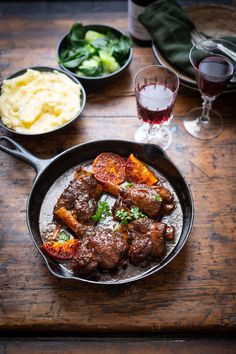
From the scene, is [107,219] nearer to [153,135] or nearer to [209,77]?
[153,135]

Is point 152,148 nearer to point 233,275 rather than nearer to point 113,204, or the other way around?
point 113,204

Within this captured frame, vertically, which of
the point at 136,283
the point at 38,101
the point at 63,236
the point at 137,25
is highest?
the point at 137,25

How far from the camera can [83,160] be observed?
2658 millimetres

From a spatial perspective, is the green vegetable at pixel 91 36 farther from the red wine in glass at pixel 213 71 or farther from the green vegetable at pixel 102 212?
the green vegetable at pixel 102 212

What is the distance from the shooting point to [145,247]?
2.17 m

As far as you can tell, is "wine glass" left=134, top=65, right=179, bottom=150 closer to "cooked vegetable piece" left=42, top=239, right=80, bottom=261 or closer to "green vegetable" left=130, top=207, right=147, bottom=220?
"green vegetable" left=130, top=207, right=147, bottom=220

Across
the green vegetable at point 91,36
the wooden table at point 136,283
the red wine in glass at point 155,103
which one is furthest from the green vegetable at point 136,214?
the green vegetable at point 91,36

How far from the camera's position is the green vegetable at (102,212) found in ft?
7.80

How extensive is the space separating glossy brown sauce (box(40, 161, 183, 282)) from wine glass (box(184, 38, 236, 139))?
1.91 feet

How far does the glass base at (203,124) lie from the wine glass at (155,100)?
0.58ft

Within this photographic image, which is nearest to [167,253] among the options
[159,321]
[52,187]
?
[159,321]

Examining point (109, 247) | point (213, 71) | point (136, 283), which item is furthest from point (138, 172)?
point (213, 71)

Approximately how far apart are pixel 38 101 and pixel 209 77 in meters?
1.17

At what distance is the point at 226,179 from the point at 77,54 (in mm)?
1482
